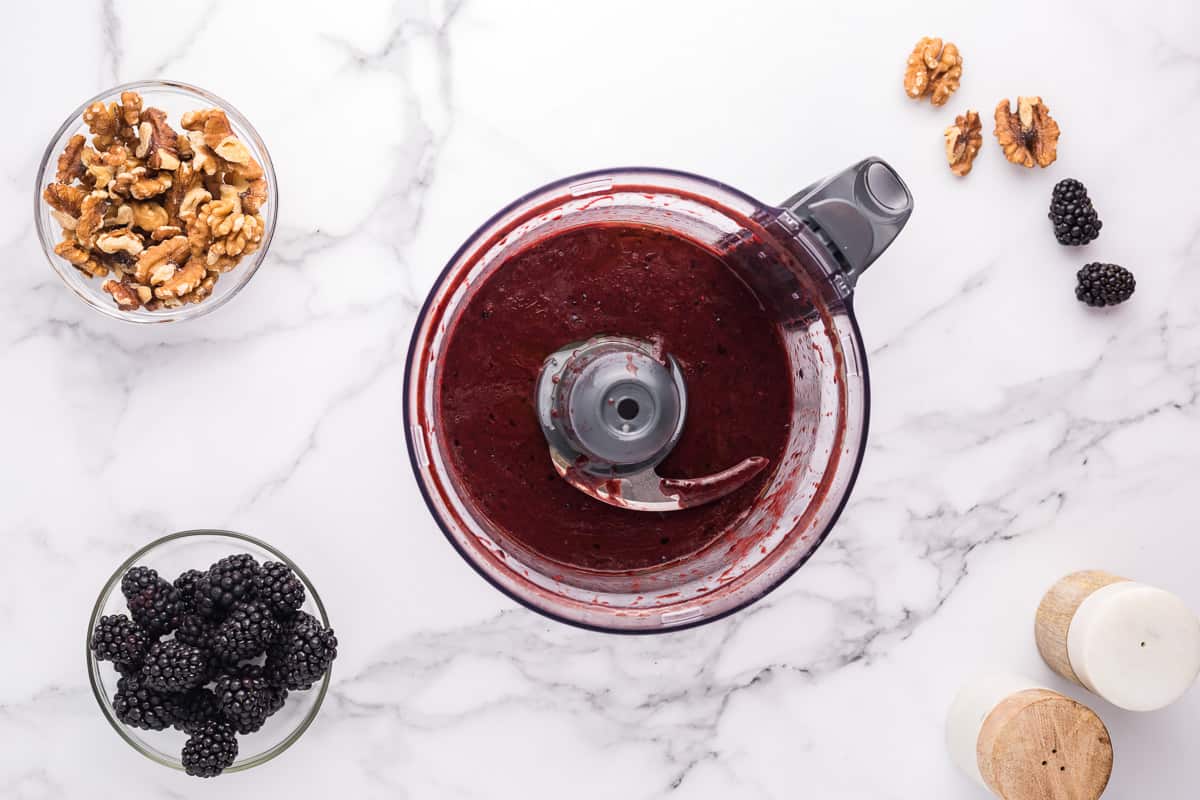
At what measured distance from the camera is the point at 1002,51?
4.30 feet

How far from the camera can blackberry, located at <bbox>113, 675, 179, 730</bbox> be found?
1.17m

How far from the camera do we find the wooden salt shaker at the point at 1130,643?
1248 millimetres

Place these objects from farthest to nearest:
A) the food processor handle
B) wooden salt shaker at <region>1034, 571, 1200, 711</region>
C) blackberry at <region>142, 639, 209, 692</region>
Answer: wooden salt shaker at <region>1034, 571, 1200, 711</region> < blackberry at <region>142, 639, 209, 692</region> < the food processor handle

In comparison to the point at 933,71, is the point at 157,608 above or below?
below

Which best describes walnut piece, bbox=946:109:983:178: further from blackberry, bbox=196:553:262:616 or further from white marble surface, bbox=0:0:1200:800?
blackberry, bbox=196:553:262:616

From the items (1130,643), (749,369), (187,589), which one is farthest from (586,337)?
(1130,643)

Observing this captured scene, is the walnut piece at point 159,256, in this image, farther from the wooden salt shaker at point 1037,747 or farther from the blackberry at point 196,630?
the wooden salt shaker at point 1037,747

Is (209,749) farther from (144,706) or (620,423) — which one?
(620,423)

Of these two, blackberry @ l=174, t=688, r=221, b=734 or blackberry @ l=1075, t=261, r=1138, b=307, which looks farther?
blackberry @ l=1075, t=261, r=1138, b=307

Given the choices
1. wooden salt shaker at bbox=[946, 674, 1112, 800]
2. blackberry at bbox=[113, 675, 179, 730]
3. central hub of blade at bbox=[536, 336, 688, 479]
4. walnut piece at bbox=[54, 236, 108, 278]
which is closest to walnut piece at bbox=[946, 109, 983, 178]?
central hub of blade at bbox=[536, 336, 688, 479]

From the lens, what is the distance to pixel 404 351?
127 cm

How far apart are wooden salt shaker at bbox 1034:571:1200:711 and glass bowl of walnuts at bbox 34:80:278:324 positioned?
1137 mm

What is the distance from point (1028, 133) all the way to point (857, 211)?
0.41m

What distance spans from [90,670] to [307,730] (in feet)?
0.91
